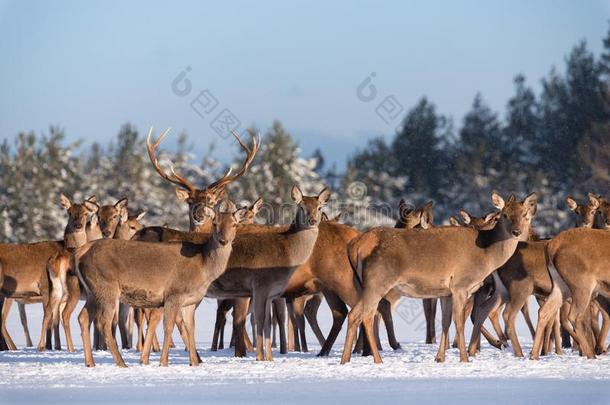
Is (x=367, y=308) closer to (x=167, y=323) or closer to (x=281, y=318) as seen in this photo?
(x=167, y=323)

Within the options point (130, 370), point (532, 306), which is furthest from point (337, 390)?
point (532, 306)

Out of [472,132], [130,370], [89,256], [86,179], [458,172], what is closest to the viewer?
[130,370]

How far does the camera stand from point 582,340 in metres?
14.2

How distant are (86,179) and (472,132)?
2277 cm

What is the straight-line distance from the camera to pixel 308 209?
14.5 metres

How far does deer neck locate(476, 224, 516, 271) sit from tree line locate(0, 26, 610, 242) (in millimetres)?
31949

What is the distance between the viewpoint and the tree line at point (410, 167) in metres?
51.7

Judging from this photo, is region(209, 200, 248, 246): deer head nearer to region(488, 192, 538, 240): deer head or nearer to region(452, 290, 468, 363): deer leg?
region(452, 290, 468, 363): deer leg

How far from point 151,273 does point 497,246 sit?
3.98 meters

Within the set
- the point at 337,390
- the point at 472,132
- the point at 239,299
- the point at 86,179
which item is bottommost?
the point at 337,390

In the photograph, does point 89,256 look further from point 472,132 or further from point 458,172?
point 472,132

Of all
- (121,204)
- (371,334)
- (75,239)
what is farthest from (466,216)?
(75,239)

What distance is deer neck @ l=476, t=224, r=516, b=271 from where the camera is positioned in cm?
1427

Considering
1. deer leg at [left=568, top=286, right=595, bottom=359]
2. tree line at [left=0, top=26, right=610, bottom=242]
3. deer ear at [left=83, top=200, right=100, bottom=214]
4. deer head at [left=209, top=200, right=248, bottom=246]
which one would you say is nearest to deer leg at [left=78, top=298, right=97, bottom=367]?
deer head at [left=209, top=200, right=248, bottom=246]
